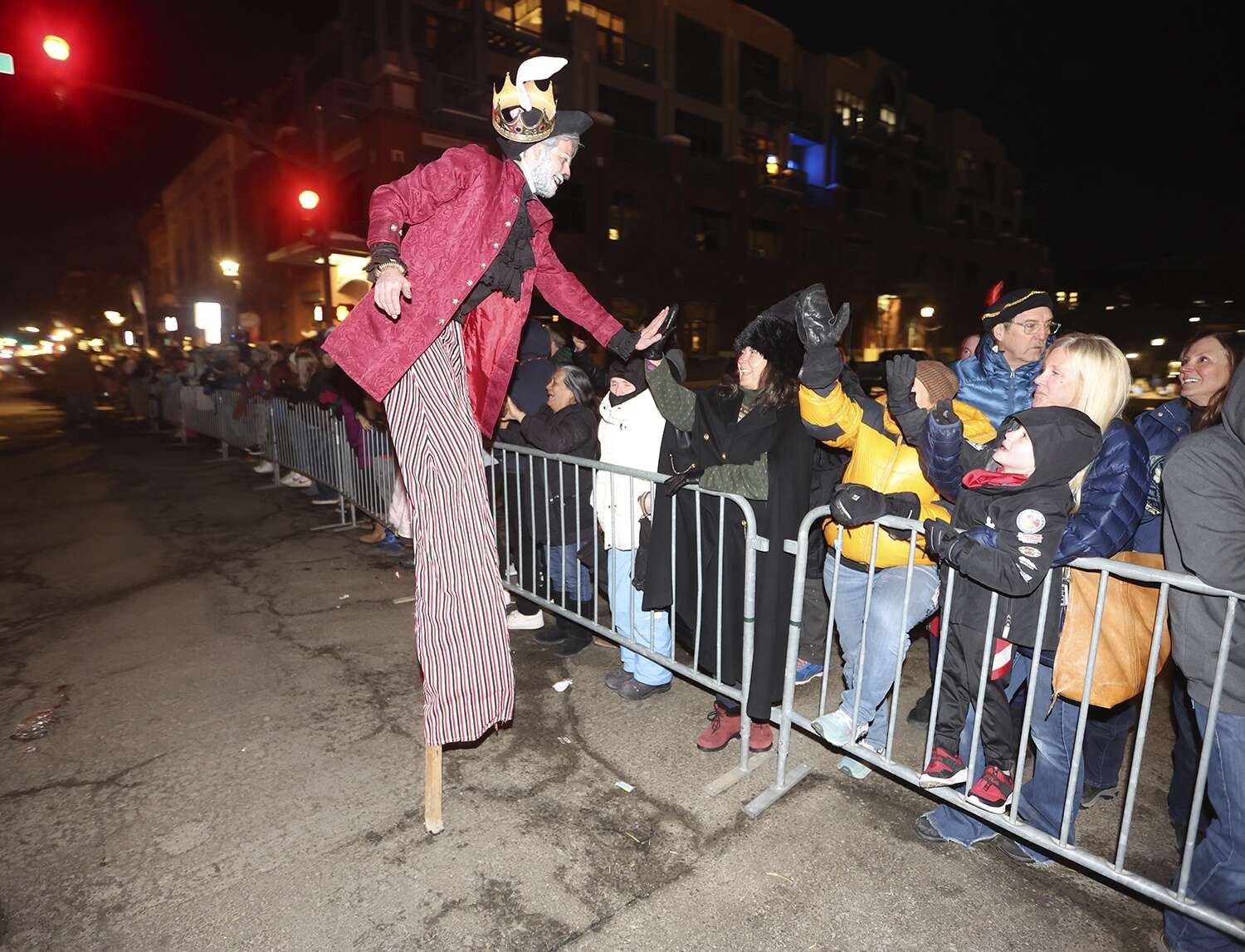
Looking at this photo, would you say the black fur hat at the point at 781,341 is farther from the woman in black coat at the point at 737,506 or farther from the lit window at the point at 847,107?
the lit window at the point at 847,107

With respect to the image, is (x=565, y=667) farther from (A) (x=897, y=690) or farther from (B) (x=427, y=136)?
(B) (x=427, y=136)

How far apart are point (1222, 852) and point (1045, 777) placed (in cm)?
64

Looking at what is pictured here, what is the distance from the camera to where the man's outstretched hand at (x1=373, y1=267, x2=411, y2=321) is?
7.81 ft

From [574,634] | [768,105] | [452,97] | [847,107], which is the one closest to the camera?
[574,634]

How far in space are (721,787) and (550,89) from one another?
321 centimetres

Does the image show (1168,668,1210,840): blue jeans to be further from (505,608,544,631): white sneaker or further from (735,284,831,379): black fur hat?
(505,608,544,631): white sneaker

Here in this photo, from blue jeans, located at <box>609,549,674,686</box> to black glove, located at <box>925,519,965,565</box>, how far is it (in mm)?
1696

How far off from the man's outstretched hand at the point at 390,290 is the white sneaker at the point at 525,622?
3.16m

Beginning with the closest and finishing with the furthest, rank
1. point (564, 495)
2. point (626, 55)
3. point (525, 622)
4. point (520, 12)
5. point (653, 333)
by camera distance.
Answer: point (653, 333)
point (564, 495)
point (525, 622)
point (520, 12)
point (626, 55)

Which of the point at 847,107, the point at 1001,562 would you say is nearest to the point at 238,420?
the point at 1001,562

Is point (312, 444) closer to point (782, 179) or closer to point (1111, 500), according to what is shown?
point (1111, 500)

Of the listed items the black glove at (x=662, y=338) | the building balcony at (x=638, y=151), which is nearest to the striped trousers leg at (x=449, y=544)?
the black glove at (x=662, y=338)

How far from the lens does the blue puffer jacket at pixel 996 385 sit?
11.5ft

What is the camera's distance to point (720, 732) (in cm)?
362
